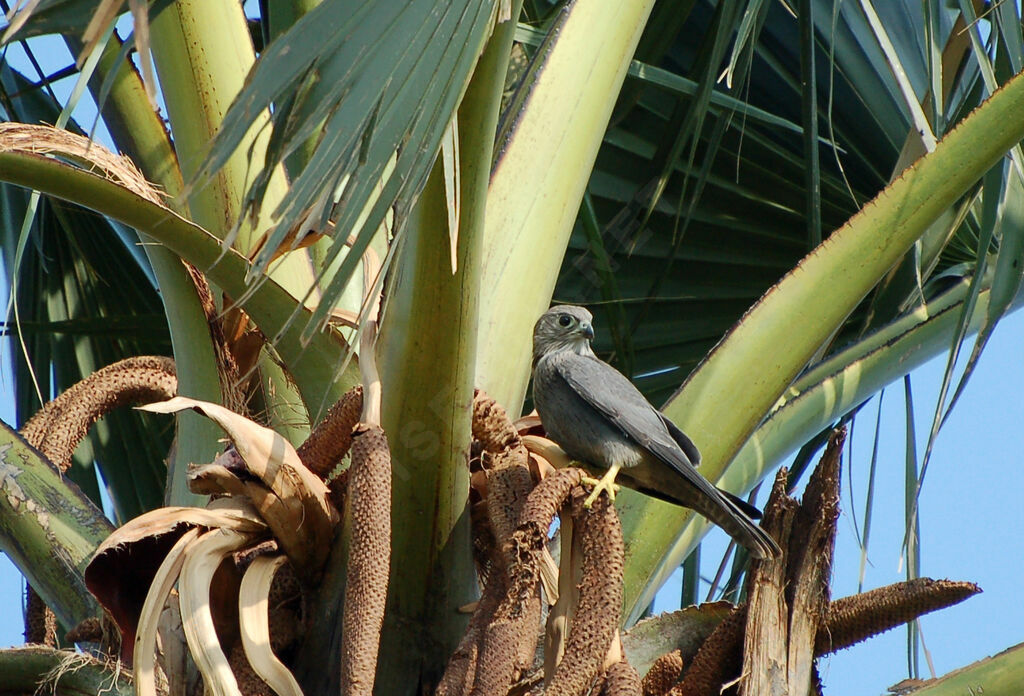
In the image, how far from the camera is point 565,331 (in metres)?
3.35

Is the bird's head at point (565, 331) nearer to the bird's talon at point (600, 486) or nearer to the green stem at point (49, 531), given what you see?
the bird's talon at point (600, 486)

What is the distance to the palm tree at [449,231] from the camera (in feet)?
5.16

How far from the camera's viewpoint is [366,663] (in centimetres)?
190

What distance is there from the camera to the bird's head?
331cm

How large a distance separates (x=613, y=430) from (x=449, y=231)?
3.76ft

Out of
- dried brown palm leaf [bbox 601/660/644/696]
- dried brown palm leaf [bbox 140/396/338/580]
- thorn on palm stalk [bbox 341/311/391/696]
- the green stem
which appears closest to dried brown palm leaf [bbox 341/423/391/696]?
thorn on palm stalk [bbox 341/311/391/696]

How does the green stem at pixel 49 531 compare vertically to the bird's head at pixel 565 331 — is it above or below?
below

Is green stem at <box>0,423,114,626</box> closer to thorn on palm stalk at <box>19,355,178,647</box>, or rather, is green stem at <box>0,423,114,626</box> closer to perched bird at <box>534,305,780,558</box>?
thorn on palm stalk at <box>19,355,178,647</box>

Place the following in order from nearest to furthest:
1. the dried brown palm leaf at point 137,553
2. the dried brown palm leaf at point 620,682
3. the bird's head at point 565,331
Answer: the dried brown palm leaf at point 620,682 < the dried brown palm leaf at point 137,553 < the bird's head at point 565,331

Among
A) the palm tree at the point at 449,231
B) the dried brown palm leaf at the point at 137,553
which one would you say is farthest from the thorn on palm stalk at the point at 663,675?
the dried brown palm leaf at the point at 137,553

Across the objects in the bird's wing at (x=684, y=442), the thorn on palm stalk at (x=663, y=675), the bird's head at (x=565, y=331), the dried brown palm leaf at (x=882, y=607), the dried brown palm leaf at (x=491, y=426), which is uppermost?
the bird's head at (x=565, y=331)

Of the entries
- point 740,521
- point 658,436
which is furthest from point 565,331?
point 740,521

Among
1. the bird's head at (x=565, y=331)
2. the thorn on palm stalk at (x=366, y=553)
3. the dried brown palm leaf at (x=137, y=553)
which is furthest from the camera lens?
the bird's head at (x=565, y=331)

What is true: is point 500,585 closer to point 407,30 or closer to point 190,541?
point 190,541
